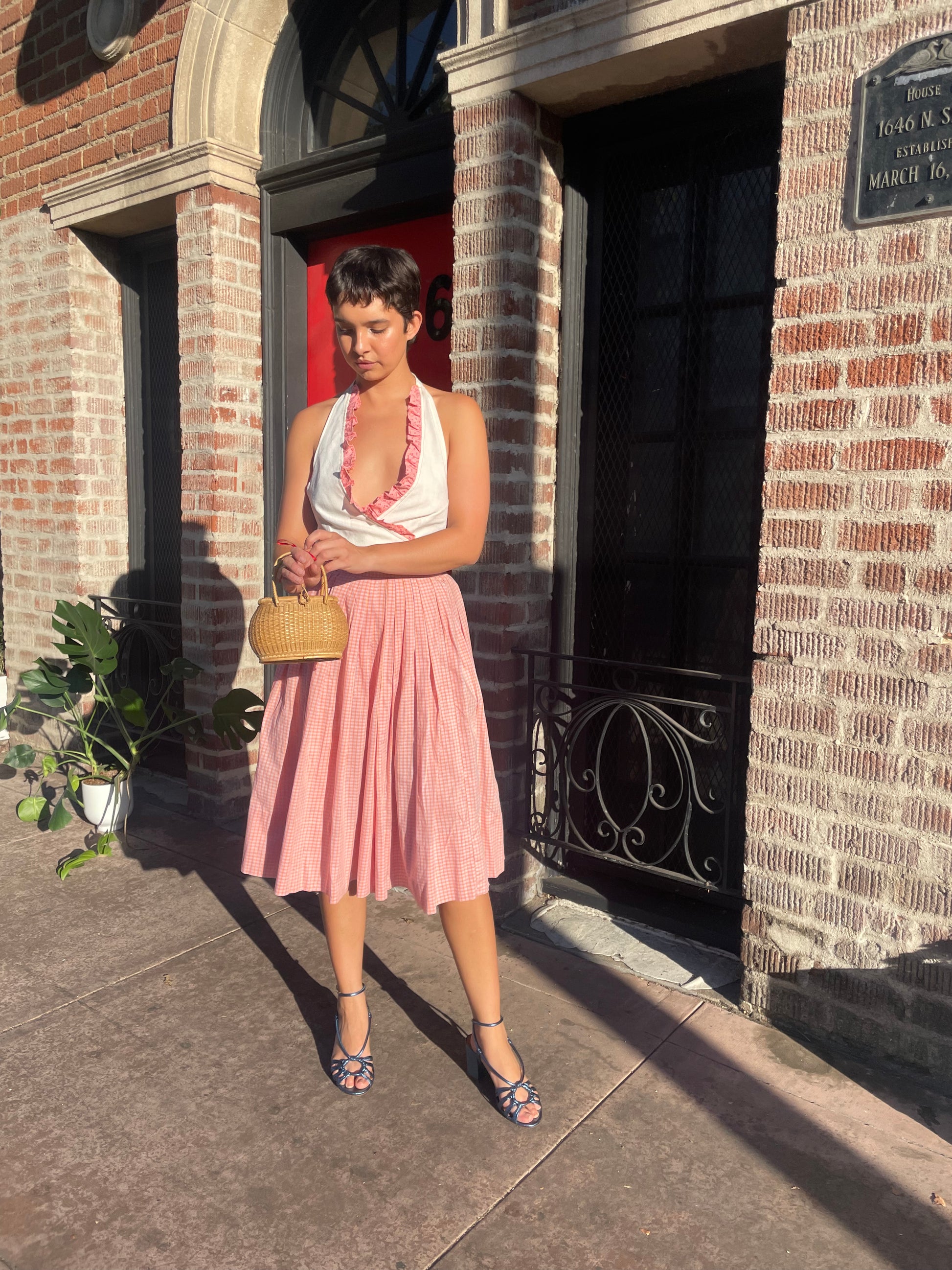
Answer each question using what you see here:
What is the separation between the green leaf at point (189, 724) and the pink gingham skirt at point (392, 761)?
2.10 meters

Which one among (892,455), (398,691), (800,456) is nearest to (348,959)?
(398,691)

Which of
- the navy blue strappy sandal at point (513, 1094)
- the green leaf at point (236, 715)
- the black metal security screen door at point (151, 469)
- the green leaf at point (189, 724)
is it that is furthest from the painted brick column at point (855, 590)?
the black metal security screen door at point (151, 469)

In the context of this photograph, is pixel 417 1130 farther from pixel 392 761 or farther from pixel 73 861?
pixel 73 861

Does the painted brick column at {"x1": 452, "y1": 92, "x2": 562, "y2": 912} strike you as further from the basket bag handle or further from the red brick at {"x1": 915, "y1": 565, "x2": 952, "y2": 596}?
the red brick at {"x1": 915, "y1": 565, "x2": 952, "y2": 596}

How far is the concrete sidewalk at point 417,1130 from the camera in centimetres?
193

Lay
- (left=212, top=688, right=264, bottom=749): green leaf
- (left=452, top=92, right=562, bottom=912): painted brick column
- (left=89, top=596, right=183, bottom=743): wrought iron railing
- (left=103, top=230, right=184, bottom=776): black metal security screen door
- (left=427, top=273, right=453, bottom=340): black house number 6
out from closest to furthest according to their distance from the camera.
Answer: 1. (left=452, top=92, right=562, bottom=912): painted brick column
2. (left=427, top=273, right=453, bottom=340): black house number 6
3. (left=212, top=688, right=264, bottom=749): green leaf
4. (left=89, top=596, right=183, bottom=743): wrought iron railing
5. (left=103, top=230, right=184, bottom=776): black metal security screen door

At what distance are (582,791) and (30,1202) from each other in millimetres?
2096

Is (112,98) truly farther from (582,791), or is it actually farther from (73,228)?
(582,791)

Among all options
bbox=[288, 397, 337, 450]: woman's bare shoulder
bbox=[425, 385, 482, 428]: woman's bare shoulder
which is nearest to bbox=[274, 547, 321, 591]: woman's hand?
bbox=[288, 397, 337, 450]: woman's bare shoulder

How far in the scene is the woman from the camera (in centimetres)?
226

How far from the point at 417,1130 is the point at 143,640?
3470 mm

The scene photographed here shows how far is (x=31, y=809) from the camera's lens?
4023 mm

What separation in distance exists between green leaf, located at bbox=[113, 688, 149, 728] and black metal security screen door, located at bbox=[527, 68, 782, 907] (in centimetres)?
192

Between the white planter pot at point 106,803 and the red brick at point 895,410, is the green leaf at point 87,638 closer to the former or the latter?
the white planter pot at point 106,803
